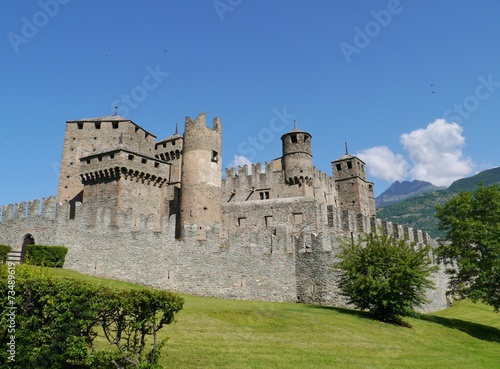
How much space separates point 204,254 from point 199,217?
365 inches

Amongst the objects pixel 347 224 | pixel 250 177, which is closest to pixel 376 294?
pixel 347 224

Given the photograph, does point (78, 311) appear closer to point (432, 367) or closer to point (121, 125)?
point (432, 367)

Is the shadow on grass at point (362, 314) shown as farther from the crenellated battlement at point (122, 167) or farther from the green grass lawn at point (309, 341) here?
the crenellated battlement at point (122, 167)

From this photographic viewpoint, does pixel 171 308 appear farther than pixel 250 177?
No

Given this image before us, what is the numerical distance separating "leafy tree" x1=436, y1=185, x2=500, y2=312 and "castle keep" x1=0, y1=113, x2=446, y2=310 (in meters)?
5.17

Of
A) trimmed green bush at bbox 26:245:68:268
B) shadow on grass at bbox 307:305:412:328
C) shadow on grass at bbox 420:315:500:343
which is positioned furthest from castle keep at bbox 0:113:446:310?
shadow on grass at bbox 420:315:500:343

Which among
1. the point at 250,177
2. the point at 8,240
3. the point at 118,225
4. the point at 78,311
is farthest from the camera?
the point at 250,177

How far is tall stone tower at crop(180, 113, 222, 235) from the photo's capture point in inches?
1508

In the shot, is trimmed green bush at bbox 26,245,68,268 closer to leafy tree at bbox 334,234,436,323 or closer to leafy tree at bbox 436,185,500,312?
leafy tree at bbox 334,234,436,323

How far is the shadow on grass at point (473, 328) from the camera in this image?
2496cm

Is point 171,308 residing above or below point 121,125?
below

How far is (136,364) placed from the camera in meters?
10.6

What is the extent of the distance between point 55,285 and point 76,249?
2260 cm

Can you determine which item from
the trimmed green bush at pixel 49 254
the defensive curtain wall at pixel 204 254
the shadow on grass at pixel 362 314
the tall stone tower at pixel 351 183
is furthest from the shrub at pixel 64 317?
the tall stone tower at pixel 351 183
